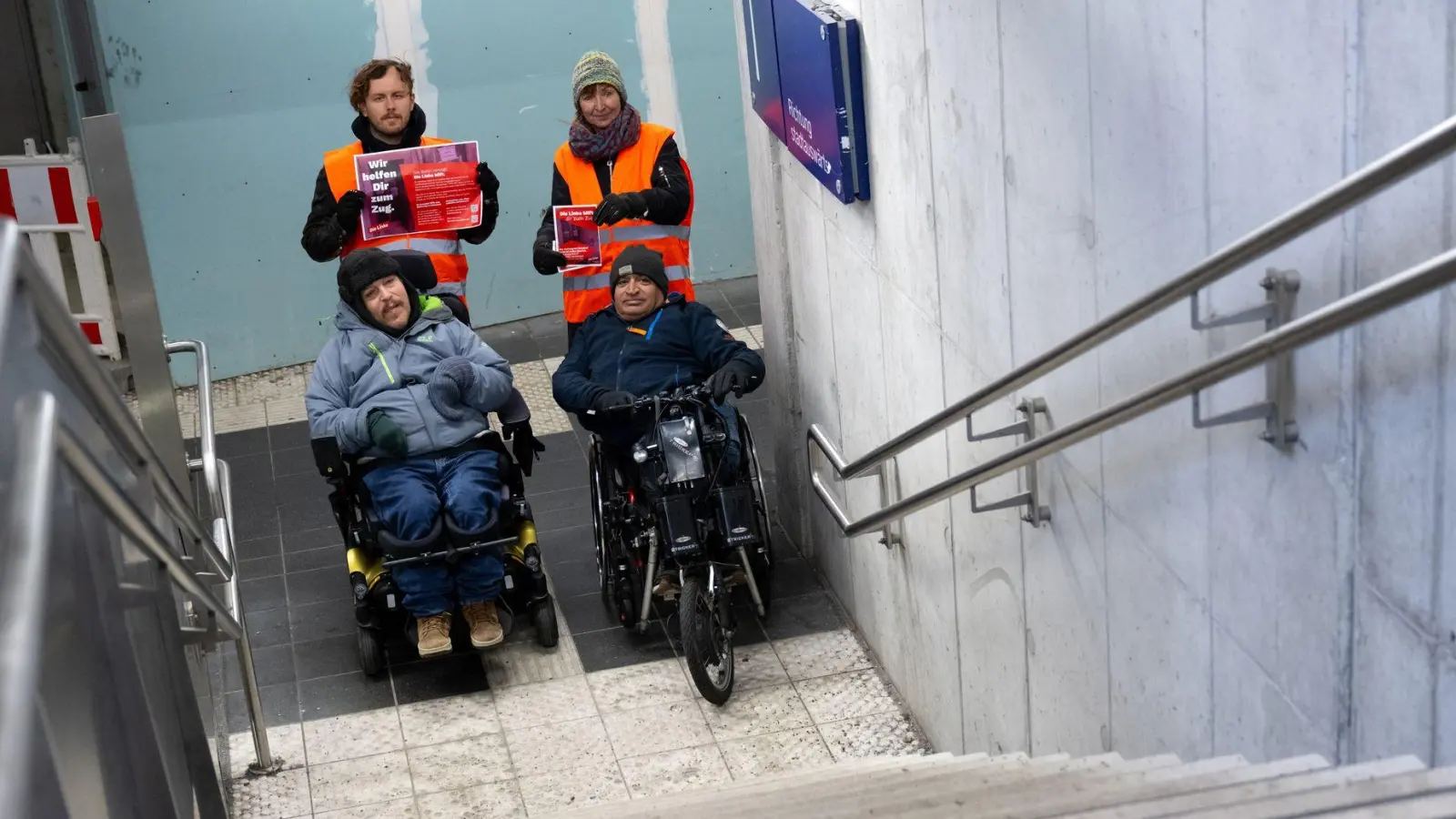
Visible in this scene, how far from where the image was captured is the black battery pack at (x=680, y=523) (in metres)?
6.38

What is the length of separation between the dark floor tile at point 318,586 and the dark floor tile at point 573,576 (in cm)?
86

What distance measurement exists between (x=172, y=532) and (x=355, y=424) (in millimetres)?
2628

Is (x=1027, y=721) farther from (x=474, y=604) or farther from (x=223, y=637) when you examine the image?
(x=474, y=604)

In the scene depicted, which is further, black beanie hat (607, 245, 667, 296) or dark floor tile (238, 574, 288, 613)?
dark floor tile (238, 574, 288, 613)

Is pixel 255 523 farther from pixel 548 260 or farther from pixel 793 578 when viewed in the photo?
pixel 793 578

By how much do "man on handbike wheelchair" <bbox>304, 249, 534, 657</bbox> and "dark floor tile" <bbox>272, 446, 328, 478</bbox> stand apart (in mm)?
1976

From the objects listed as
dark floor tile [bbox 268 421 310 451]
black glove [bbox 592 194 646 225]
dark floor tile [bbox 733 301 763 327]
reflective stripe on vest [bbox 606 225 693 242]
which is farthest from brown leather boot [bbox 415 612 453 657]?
dark floor tile [bbox 733 301 763 327]

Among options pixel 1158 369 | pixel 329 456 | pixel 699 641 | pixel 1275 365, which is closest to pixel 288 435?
pixel 329 456

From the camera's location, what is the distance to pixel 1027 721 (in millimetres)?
4762

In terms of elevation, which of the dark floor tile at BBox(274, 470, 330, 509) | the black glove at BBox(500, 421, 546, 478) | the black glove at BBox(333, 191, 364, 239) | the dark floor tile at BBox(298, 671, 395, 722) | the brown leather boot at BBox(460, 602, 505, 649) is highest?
the black glove at BBox(333, 191, 364, 239)

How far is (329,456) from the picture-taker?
6.45 m

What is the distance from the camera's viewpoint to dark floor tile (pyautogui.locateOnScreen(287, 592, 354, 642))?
709cm

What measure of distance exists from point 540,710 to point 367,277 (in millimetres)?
1753

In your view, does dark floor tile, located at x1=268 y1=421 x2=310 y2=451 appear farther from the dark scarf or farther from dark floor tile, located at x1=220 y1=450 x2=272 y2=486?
the dark scarf
